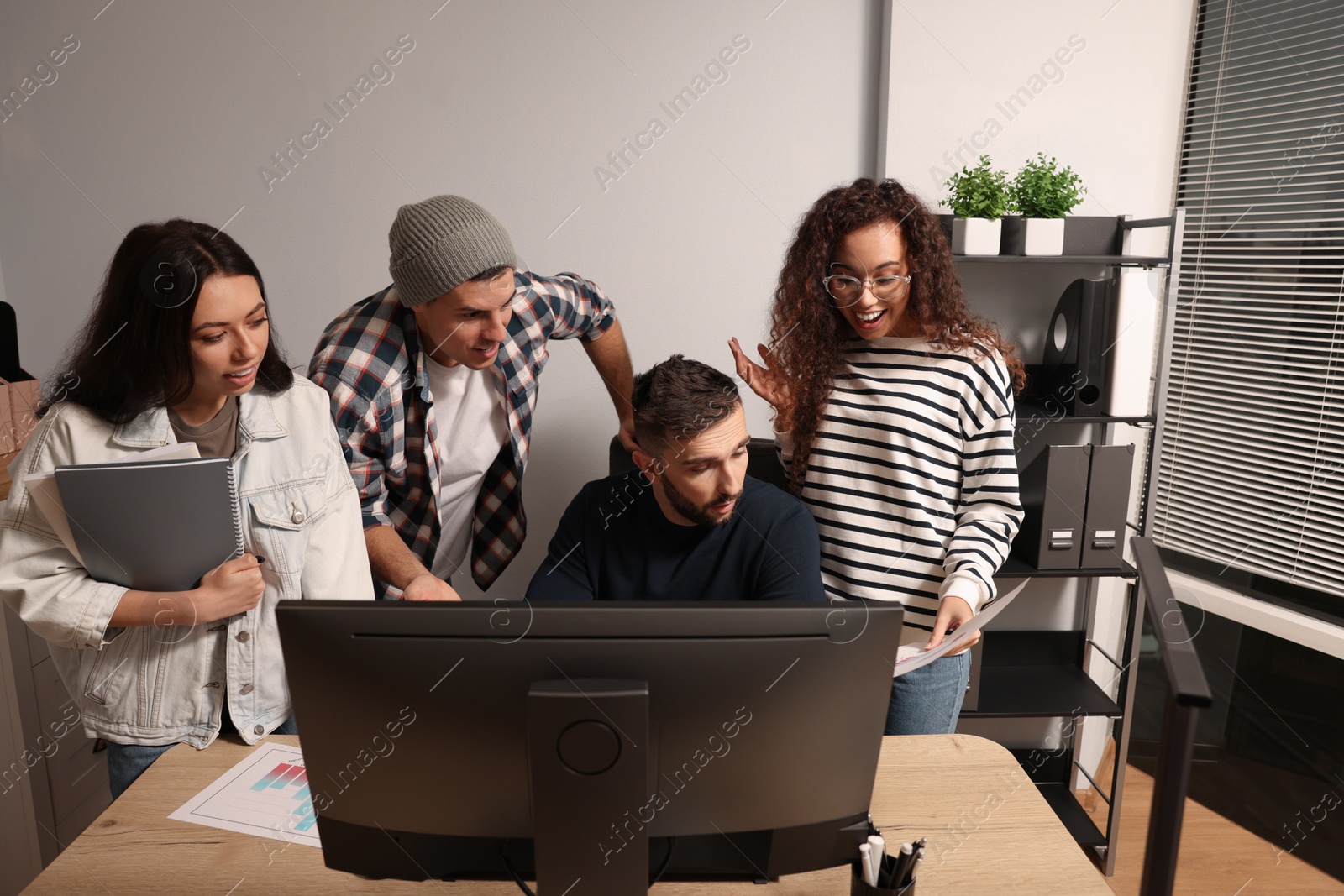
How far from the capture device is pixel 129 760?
4.72ft

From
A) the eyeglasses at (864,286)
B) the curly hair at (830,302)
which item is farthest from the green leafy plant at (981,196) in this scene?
the eyeglasses at (864,286)

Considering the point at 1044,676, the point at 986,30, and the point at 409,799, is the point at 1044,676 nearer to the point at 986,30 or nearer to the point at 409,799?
the point at 986,30

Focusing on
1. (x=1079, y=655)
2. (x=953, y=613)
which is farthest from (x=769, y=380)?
(x=1079, y=655)

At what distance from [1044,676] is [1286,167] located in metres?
1.56

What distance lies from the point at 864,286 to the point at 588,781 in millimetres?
1156

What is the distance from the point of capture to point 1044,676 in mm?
2590

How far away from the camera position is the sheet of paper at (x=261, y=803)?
46.3 inches

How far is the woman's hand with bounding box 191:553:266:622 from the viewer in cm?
134

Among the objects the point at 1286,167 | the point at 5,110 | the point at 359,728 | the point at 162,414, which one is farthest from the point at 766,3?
the point at 359,728

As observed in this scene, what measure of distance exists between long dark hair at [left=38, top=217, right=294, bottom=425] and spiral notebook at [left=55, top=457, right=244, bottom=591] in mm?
167

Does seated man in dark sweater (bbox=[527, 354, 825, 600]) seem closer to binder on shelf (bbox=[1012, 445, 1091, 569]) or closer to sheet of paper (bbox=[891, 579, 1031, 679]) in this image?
sheet of paper (bbox=[891, 579, 1031, 679])

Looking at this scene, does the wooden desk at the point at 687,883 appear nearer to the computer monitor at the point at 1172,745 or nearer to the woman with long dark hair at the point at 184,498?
the woman with long dark hair at the point at 184,498

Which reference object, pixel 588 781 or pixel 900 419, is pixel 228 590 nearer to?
pixel 588 781

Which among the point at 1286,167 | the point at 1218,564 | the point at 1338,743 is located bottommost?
the point at 1338,743
